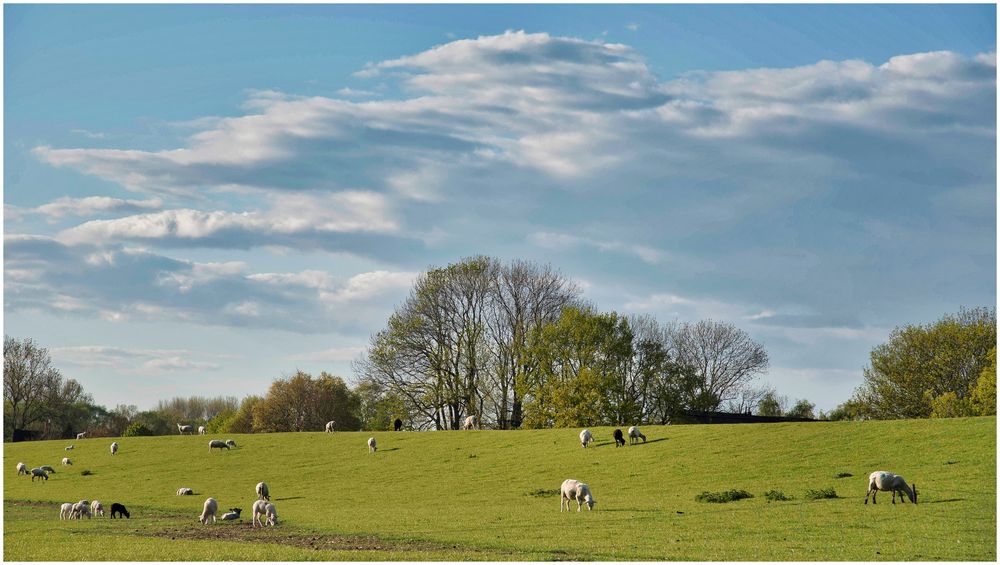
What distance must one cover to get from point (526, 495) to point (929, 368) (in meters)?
55.7

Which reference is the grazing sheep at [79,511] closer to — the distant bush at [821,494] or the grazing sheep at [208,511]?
the grazing sheep at [208,511]

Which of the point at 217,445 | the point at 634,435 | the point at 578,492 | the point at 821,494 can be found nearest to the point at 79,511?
the point at 578,492

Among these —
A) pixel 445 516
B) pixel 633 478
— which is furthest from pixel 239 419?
pixel 445 516

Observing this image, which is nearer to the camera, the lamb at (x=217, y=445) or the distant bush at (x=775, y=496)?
the distant bush at (x=775, y=496)

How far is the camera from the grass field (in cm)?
2606

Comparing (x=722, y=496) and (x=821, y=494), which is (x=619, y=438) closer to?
(x=722, y=496)

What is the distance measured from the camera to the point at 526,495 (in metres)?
46.1

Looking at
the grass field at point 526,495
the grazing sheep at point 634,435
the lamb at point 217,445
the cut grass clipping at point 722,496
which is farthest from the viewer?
the lamb at point 217,445

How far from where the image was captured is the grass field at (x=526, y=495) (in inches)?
1026

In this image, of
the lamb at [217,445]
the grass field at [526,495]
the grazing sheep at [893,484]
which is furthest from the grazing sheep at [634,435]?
the lamb at [217,445]

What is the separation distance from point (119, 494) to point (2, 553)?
31.1 m

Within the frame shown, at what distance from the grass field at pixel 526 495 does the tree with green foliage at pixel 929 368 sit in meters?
31.9

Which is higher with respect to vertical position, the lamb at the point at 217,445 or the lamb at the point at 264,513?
the lamb at the point at 217,445

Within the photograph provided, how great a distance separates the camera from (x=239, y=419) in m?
124
